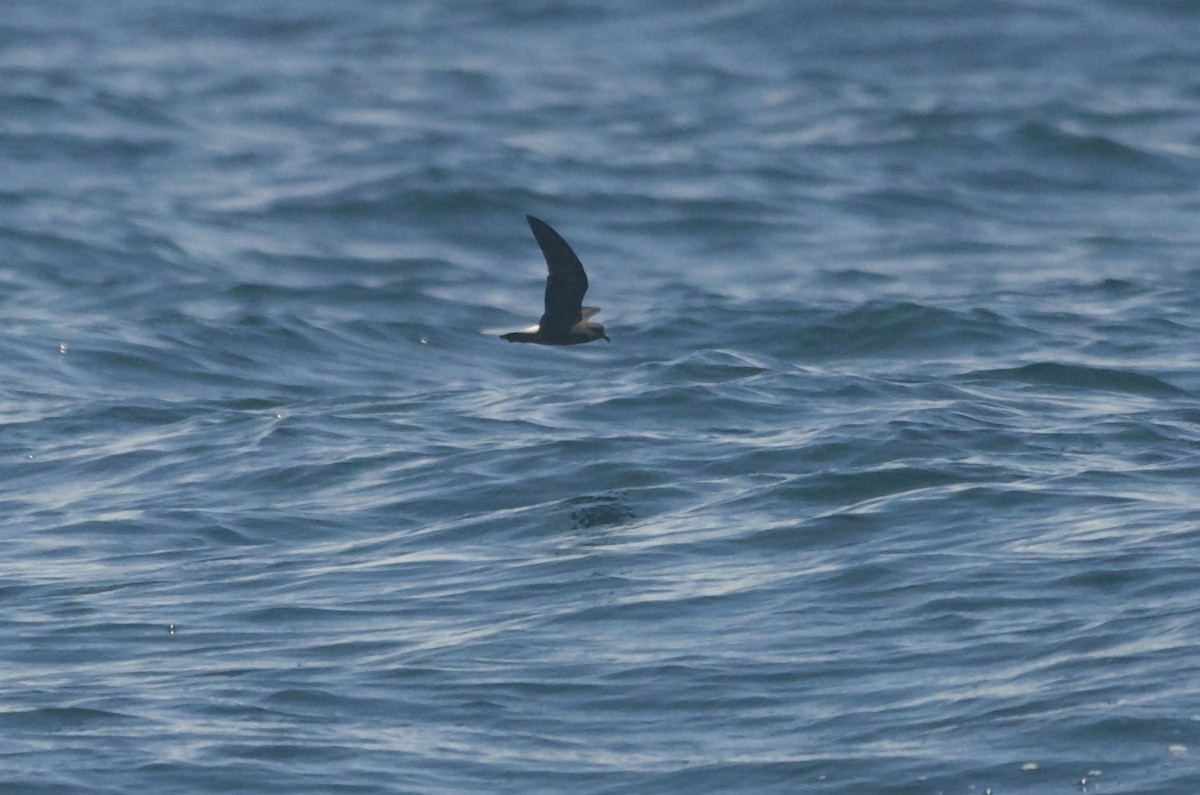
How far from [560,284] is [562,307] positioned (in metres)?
0.28

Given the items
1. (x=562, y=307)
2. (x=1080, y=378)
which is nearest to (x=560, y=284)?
(x=562, y=307)

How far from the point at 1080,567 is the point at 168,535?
5.98 m

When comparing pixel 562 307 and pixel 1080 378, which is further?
pixel 1080 378

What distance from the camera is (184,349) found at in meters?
17.0

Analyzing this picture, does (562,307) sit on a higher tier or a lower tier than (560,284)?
lower

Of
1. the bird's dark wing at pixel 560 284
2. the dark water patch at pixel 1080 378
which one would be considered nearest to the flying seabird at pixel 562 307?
the bird's dark wing at pixel 560 284

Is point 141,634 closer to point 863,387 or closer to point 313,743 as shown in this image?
point 313,743

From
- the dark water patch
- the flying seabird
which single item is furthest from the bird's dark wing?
the dark water patch

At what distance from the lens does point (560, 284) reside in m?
11.8

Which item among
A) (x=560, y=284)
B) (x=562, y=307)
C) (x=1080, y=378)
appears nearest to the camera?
(x=560, y=284)

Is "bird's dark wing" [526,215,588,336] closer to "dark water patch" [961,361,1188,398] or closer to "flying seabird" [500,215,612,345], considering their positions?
"flying seabird" [500,215,612,345]

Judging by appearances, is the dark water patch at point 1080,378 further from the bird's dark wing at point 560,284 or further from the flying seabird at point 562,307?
the bird's dark wing at point 560,284

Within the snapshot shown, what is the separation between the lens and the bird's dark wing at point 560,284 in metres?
11.4

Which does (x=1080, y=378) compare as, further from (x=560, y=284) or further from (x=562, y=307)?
(x=560, y=284)
